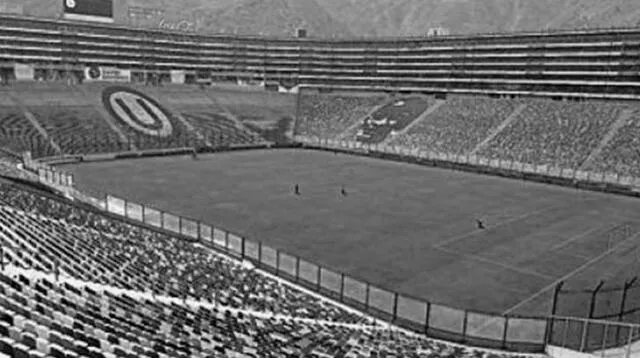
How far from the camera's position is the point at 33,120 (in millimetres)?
73688

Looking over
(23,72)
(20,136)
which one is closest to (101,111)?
(20,136)

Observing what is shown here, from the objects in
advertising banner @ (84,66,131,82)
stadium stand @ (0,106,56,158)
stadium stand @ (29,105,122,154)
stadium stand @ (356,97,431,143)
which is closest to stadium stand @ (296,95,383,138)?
stadium stand @ (356,97,431,143)

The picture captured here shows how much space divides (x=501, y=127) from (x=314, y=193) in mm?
40011

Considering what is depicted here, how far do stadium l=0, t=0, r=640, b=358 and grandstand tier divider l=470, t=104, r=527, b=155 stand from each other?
1.38ft

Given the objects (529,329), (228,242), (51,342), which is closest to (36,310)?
(51,342)

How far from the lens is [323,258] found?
1277 inches

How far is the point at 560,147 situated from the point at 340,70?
184ft

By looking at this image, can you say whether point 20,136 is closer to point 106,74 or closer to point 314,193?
point 106,74

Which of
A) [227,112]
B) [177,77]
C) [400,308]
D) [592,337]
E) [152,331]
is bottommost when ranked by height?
[400,308]

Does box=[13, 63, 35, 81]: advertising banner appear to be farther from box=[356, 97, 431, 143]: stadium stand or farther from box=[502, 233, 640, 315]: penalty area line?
box=[502, 233, 640, 315]: penalty area line

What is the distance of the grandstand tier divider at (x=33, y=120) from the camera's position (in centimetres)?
6881

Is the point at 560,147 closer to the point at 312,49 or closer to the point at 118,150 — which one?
the point at 118,150

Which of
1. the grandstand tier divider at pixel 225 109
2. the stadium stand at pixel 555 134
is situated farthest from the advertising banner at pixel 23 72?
the stadium stand at pixel 555 134

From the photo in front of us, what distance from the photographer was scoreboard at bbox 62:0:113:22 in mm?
99625
